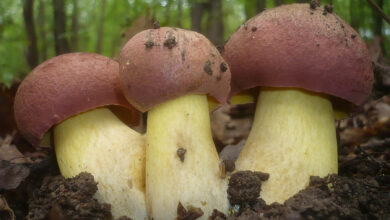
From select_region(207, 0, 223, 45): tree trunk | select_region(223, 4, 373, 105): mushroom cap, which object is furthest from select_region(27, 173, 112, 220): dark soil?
select_region(207, 0, 223, 45): tree trunk

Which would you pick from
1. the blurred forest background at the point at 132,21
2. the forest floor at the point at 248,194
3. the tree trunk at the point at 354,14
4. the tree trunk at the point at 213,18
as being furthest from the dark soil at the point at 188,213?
the tree trunk at the point at 213,18

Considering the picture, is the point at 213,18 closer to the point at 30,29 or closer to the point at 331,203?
the point at 30,29

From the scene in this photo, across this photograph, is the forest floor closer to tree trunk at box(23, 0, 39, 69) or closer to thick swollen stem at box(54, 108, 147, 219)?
thick swollen stem at box(54, 108, 147, 219)

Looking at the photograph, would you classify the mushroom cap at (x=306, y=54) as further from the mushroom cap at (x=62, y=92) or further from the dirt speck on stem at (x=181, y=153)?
the mushroom cap at (x=62, y=92)

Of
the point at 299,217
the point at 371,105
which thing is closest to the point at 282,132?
the point at 299,217

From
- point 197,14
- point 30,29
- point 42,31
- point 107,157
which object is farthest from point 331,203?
point 42,31

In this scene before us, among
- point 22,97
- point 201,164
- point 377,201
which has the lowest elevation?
point 377,201

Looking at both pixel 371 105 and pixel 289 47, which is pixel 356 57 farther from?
pixel 371 105
